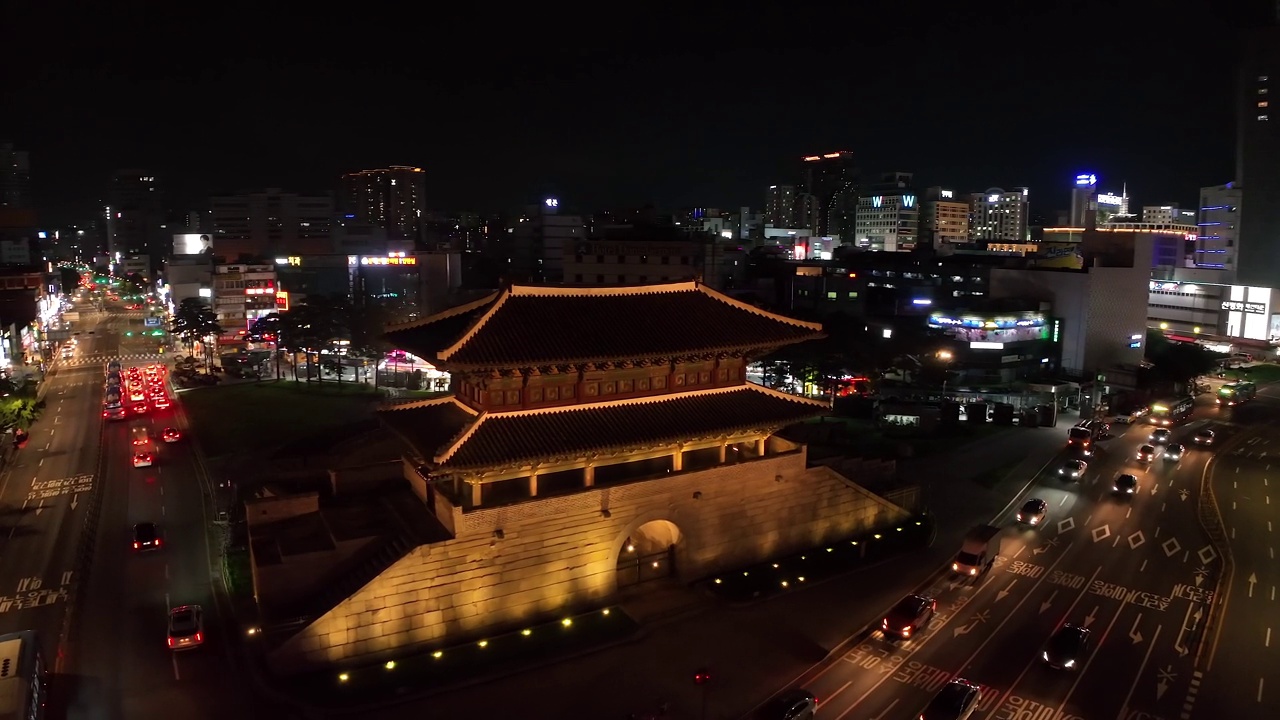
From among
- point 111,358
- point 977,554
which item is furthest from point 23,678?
point 111,358

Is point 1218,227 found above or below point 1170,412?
above

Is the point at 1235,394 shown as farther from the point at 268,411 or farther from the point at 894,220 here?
the point at 894,220

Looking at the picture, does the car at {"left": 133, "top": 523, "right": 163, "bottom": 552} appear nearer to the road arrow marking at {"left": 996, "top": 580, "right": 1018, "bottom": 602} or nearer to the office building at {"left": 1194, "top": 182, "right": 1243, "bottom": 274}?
the road arrow marking at {"left": 996, "top": 580, "right": 1018, "bottom": 602}

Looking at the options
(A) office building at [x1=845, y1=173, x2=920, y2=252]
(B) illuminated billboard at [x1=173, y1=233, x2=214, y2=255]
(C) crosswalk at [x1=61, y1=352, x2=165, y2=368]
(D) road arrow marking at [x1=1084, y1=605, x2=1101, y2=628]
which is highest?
Result: (A) office building at [x1=845, y1=173, x2=920, y2=252]

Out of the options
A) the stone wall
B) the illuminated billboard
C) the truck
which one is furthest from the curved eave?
the illuminated billboard

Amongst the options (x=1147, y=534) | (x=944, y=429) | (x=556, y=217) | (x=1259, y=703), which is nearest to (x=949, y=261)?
(x=944, y=429)

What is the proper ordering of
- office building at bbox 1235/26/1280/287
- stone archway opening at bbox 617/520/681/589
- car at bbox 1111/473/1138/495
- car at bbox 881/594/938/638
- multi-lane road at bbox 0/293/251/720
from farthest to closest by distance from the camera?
office building at bbox 1235/26/1280/287 → car at bbox 1111/473/1138/495 → stone archway opening at bbox 617/520/681/589 → car at bbox 881/594/938/638 → multi-lane road at bbox 0/293/251/720
